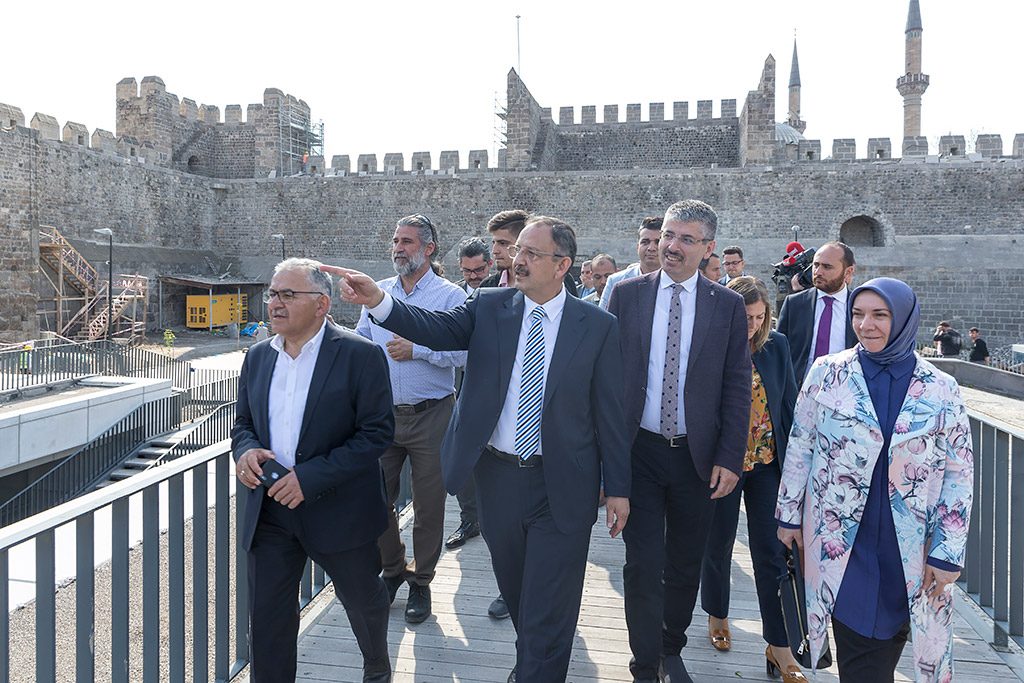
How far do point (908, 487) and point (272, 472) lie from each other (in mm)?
1855

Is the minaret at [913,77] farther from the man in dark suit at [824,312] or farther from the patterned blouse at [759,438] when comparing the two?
the patterned blouse at [759,438]

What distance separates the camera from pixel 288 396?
2137 millimetres

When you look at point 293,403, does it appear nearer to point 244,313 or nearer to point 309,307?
point 309,307

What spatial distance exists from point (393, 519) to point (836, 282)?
100 inches

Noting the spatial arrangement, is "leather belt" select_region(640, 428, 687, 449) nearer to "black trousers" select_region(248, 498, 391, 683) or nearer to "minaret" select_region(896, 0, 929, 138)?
"black trousers" select_region(248, 498, 391, 683)

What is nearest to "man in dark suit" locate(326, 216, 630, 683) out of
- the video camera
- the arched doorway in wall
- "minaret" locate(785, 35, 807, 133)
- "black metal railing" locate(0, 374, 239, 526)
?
the video camera

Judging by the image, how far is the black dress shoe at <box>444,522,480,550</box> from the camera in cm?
377

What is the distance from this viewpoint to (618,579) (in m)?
3.37

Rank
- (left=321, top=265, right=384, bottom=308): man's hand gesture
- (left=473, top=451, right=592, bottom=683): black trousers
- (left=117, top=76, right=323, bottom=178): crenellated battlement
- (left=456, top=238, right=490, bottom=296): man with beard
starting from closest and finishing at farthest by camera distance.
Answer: (left=321, top=265, right=384, bottom=308): man's hand gesture → (left=473, top=451, right=592, bottom=683): black trousers → (left=456, top=238, right=490, bottom=296): man with beard → (left=117, top=76, right=323, bottom=178): crenellated battlement

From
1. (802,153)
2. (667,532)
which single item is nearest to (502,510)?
(667,532)

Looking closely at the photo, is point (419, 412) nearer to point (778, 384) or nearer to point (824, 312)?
point (778, 384)

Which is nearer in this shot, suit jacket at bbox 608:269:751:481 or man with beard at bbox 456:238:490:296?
suit jacket at bbox 608:269:751:481

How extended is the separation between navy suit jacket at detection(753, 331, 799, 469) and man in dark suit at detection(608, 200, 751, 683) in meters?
0.36

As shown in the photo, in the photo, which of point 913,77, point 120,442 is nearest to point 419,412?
point 120,442
